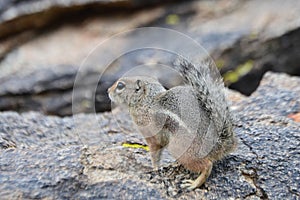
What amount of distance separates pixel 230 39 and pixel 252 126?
13.4 feet

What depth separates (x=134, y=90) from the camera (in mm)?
4449

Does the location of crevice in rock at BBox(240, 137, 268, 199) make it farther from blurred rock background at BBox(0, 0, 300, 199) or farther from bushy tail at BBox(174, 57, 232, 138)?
bushy tail at BBox(174, 57, 232, 138)

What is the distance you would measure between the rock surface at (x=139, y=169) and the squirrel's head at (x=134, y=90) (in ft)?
1.46

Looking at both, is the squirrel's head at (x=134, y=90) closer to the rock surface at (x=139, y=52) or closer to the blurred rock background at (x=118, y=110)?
the blurred rock background at (x=118, y=110)

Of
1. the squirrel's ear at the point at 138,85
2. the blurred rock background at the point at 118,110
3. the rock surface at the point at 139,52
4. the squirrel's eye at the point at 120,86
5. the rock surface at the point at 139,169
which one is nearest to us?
the rock surface at the point at 139,169

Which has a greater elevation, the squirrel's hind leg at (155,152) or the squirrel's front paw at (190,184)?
the squirrel's hind leg at (155,152)

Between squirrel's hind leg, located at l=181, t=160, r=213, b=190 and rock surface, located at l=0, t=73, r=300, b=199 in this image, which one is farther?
squirrel's hind leg, located at l=181, t=160, r=213, b=190

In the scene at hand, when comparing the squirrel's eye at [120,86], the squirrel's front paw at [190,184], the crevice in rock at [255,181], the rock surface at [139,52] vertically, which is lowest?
the crevice in rock at [255,181]

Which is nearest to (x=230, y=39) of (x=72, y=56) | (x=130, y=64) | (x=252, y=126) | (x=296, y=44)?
(x=296, y=44)

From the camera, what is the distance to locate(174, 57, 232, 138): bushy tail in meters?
4.06

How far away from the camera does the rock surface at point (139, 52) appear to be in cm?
863

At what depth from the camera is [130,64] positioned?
8680 mm

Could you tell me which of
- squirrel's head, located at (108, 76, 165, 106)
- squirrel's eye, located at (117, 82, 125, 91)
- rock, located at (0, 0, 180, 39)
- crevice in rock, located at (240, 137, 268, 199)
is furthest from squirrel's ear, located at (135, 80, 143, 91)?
rock, located at (0, 0, 180, 39)

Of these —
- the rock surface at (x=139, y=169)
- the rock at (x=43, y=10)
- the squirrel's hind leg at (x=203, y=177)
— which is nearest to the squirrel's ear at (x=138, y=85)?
the rock surface at (x=139, y=169)
